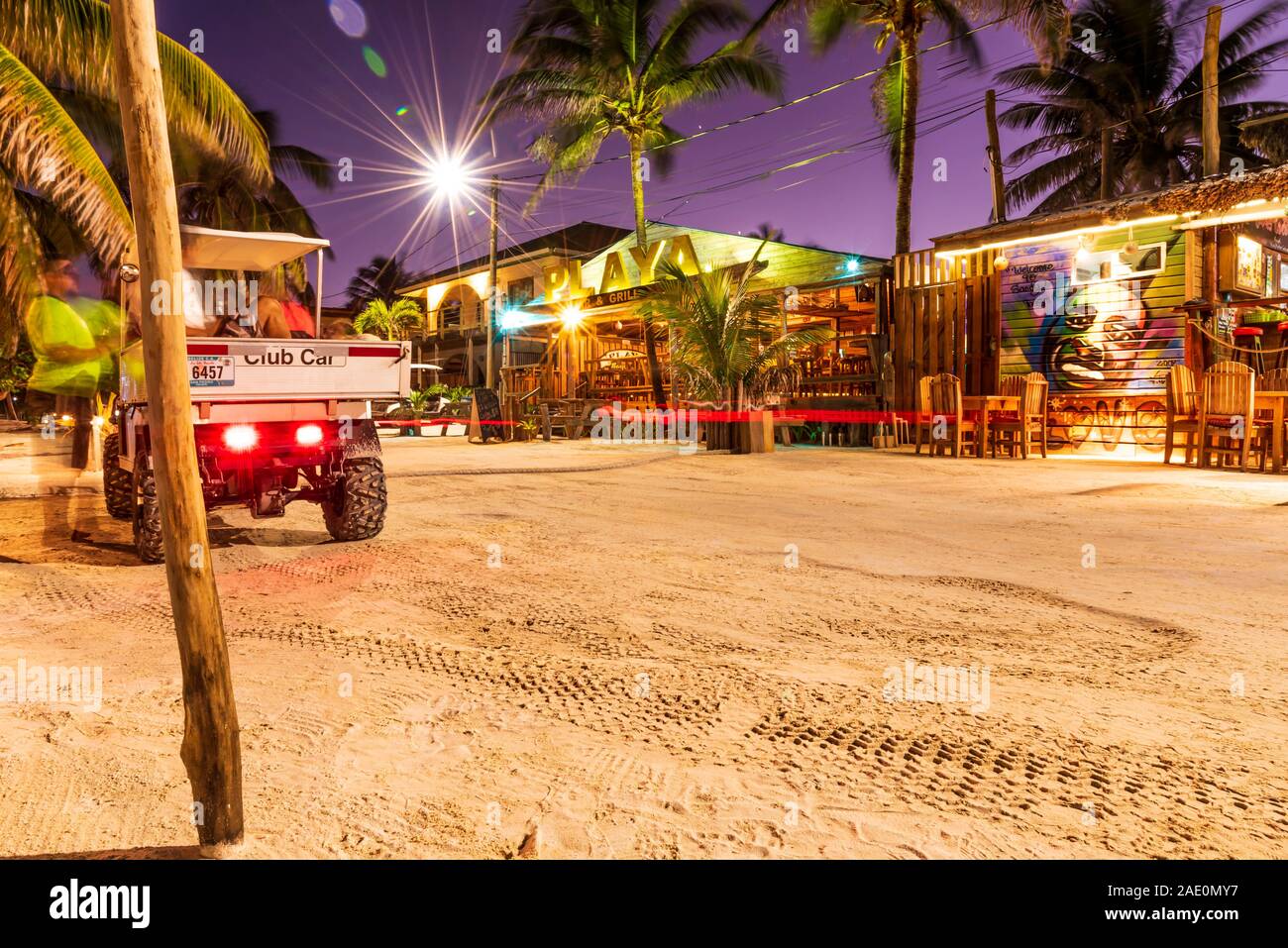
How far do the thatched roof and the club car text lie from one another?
12601mm

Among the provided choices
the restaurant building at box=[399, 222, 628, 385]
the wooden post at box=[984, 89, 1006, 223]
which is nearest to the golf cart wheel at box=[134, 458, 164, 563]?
the wooden post at box=[984, 89, 1006, 223]

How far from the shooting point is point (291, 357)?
5.65 meters

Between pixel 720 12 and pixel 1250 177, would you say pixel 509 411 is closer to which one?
pixel 720 12

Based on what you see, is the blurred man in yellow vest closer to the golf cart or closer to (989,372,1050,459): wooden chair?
the golf cart

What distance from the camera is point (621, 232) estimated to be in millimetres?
38125

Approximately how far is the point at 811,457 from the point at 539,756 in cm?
1205

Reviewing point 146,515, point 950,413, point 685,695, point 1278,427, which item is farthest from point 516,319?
point 685,695

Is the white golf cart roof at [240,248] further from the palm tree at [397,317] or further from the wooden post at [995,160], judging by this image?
the palm tree at [397,317]

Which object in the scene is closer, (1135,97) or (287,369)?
(287,369)

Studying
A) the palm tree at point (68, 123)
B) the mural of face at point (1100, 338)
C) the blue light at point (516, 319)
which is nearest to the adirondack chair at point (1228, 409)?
the mural of face at point (1100, 338)

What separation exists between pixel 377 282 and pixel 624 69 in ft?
135

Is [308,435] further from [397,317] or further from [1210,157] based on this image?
[397,317]

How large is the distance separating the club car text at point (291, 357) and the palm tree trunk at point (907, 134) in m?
14.7

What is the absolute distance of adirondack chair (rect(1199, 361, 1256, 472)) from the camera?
32.8ft
